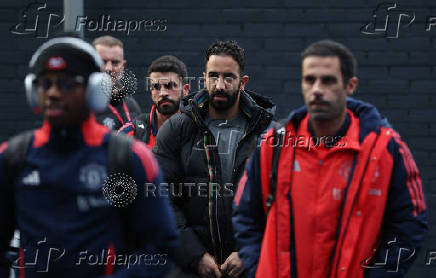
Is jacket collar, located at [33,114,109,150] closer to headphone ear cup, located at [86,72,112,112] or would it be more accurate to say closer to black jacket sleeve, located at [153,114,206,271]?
headphone ear cup, located at [86,72,112,112]

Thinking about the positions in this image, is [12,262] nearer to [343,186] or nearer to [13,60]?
[343,186]

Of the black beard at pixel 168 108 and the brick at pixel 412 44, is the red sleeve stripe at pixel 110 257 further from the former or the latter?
the brick at pixel 412 44

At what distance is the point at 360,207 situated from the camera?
3941 mm

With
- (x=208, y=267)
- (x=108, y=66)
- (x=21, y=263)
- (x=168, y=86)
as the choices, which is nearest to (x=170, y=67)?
(x=168, y=86)

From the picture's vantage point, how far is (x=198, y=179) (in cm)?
541

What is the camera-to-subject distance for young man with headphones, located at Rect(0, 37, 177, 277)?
3.28 m

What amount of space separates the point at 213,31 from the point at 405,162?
4.75 meters

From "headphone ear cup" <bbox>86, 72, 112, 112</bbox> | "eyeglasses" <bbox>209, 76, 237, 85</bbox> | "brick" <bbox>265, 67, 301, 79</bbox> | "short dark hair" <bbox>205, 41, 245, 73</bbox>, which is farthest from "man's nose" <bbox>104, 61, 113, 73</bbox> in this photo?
"headphone ear cup" <bbox>86, 72, 112, 112</bbox>

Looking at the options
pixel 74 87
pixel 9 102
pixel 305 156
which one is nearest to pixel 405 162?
pixel 305 156

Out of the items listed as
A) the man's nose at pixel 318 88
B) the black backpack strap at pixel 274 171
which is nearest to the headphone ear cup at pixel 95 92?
the black backpack strap at pixel 274 171

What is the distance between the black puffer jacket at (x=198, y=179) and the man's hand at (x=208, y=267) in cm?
4

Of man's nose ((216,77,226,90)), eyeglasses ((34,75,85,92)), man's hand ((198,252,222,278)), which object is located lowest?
man's hand ((198,252,222,278))

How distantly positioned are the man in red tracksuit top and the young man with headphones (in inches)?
33.3

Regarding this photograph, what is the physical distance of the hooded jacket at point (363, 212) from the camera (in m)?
3.95
